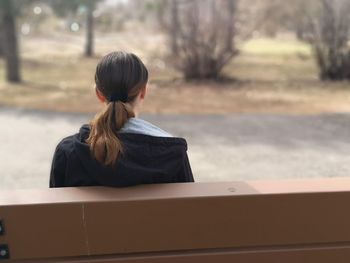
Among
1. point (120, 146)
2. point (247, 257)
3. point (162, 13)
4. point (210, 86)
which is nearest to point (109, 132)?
point (120, 146)

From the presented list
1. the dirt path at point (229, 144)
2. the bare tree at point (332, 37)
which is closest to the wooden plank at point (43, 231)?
the dirt path at point (229, 144)

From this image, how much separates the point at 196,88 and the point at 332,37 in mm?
4195

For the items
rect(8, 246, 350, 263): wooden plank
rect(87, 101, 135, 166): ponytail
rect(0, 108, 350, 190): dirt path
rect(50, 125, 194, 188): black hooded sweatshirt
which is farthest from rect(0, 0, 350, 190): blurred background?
rect(87, 101, 135, 166): ponytail

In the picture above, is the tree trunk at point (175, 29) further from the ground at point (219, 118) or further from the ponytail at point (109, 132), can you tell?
the ponytail at point (109, 132)

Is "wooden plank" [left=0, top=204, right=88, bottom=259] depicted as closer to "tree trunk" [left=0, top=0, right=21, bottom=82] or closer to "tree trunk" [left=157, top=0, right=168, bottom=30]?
"tree trunk" [left=0, top=0, right=21, bottom=82]

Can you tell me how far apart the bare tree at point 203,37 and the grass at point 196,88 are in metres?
0.56

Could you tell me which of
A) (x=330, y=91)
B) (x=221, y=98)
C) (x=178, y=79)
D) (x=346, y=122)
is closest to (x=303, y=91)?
(x=330, y=91)

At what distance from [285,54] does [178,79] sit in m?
10.5

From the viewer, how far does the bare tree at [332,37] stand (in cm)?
1462

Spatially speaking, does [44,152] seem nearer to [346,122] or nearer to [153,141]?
[346,122]

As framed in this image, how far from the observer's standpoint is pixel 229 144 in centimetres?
735

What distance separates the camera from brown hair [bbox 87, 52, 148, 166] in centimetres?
199

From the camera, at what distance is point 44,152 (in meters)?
7.05

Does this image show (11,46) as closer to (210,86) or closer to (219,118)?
(210,86)
